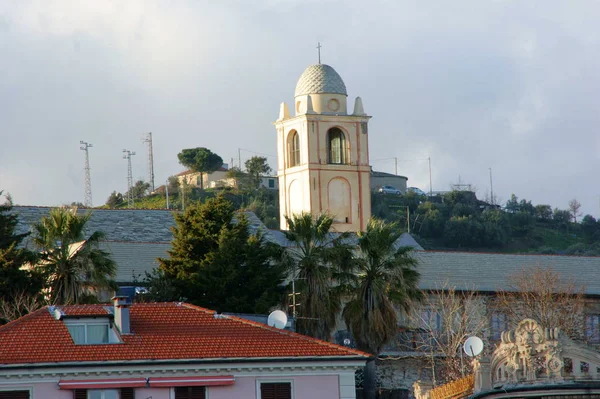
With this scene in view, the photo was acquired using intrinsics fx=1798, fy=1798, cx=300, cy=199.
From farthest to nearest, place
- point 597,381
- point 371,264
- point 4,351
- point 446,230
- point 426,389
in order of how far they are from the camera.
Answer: point 446,230 → point 371,264 → point 426,389 → point 4,351 → point 597,381

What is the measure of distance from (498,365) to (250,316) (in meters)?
12.5

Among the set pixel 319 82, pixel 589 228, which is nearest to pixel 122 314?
pixel 319 82

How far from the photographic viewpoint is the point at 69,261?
5434cm

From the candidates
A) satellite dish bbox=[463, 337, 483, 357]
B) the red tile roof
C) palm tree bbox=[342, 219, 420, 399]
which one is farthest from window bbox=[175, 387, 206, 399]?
palm tree bbox=[342, 219, 420, 399]

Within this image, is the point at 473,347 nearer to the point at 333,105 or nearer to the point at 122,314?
the point at 122,314

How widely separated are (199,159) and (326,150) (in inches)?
3049

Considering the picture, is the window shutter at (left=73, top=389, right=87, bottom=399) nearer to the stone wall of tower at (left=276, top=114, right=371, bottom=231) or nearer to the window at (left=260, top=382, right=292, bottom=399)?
the window at (left=260, top=382, right=292, bottom=399)

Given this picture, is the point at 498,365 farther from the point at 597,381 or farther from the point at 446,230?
the point at 446,230

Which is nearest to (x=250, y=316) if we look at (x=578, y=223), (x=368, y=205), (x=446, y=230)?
(x=368, y=205)

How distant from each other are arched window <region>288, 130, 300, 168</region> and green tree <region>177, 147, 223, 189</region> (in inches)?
2965

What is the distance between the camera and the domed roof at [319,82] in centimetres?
8912

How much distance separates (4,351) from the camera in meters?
39.5

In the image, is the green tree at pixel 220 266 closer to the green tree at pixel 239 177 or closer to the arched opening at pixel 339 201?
the arched opening at pixel 339 201

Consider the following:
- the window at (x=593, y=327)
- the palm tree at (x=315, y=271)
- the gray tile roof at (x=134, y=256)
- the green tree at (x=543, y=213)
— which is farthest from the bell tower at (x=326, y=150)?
the green tree at (x=543, y=213)
